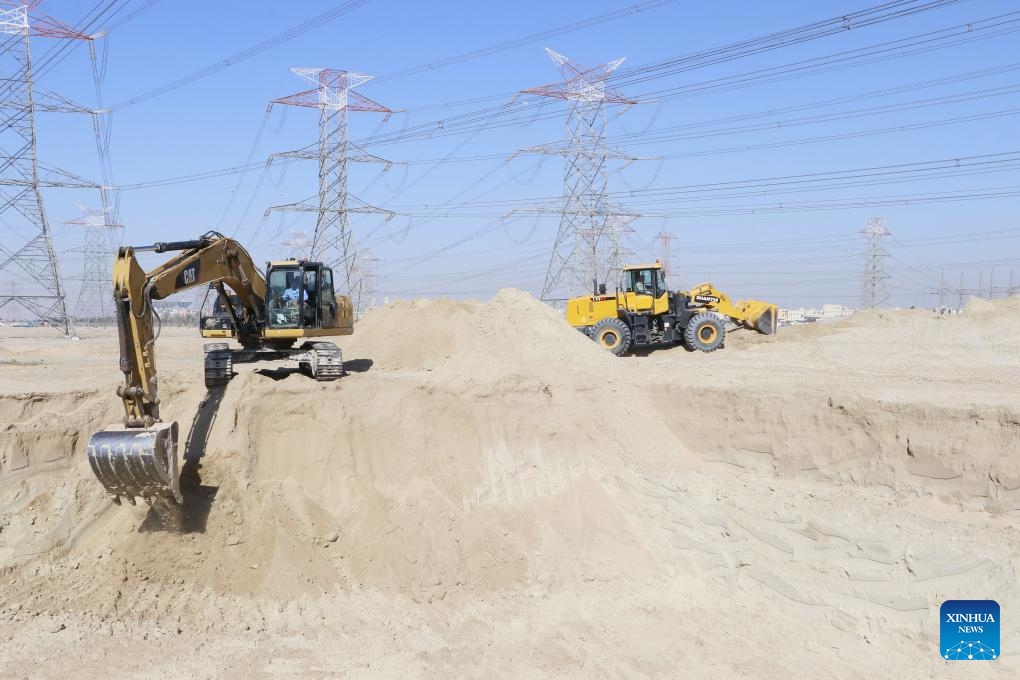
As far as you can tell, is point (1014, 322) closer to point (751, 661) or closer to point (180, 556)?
point (751, 661)

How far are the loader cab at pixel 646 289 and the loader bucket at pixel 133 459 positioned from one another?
17084 millimetres

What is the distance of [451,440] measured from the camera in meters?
11.9

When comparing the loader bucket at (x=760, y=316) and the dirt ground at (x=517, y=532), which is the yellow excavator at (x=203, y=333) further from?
the loader bucket at (x=760, y=316)

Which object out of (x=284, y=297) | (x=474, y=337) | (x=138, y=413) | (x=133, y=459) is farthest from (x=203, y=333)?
(x=133, y=459)

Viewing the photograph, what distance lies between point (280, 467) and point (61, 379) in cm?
791

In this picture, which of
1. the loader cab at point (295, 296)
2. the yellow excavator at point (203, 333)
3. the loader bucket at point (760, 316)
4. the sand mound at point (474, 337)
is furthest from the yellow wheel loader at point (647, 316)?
the loader cab at point (295, 296)

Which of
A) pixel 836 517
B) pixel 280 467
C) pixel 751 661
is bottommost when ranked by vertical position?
pixel 751 661

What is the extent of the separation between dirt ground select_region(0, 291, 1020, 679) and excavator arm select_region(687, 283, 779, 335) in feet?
33.5

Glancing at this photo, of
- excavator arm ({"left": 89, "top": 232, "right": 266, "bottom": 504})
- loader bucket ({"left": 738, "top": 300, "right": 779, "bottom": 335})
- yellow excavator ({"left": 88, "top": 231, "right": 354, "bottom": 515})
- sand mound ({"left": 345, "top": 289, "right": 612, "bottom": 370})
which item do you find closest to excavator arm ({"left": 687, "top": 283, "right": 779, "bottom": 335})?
loader bucket ({"left": 738, "top": 300, "right": 779, "bottom": 335})

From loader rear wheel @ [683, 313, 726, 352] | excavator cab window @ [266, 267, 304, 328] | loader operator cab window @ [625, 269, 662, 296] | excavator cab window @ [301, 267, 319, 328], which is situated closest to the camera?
excavator cab window @ [266, 267, 304, 328]

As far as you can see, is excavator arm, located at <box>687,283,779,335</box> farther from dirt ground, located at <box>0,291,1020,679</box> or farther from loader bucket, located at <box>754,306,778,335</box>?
dirt ground, located at <box>0,291,1020,679</box>

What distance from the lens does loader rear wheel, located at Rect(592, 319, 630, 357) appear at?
23.0 metres

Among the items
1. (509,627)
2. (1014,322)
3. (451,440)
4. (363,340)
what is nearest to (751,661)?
(509,627)

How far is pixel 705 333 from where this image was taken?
2338 centimetres
